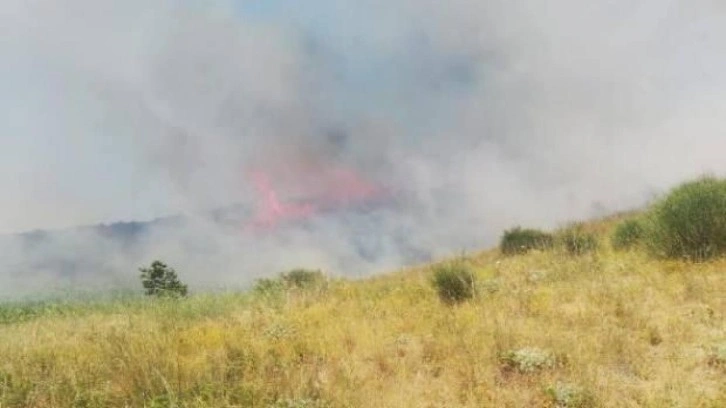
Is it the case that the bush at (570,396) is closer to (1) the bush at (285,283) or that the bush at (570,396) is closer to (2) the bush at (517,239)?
(1) the bush at (285,283)

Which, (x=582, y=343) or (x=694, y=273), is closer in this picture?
(x=582, y=343)

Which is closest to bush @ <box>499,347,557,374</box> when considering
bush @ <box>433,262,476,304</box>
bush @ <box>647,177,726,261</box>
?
bush @ <box>433,262,476,304</box>

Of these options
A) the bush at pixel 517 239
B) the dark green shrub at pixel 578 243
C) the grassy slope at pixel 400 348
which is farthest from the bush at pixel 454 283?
the bush at pixel 517 239

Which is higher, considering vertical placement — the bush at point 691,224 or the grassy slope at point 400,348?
the bush at point 691,224

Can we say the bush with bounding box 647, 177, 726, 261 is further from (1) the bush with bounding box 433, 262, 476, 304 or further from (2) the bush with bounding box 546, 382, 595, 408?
(2) the bush with bounding box 546, 382, 595, 408

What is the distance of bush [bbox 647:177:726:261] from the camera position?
14.6 meters

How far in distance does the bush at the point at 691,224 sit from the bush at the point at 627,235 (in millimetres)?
2336

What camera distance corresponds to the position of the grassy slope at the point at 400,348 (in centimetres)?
795

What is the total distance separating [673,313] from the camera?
35.4ft

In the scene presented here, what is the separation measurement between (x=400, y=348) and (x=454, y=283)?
3.88m

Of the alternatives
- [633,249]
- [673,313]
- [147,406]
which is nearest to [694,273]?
[673,313]

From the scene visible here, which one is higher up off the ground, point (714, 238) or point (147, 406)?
point (714, 238)

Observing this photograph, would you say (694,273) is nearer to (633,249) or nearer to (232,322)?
(633,249)

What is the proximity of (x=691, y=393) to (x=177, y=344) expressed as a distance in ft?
22.4
